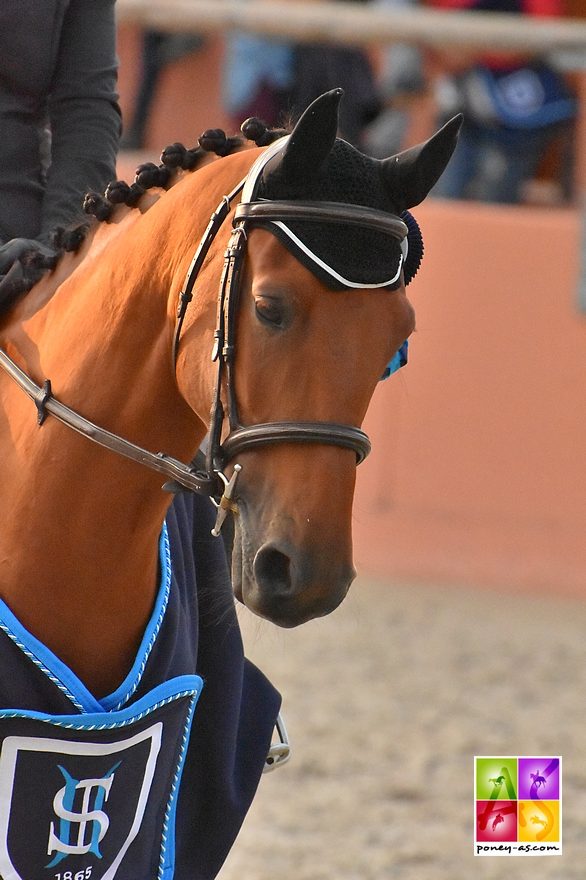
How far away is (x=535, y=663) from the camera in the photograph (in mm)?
5973

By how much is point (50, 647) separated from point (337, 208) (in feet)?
2.58

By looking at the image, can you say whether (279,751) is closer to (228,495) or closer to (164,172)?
(228,495)

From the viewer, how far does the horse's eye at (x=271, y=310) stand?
1899mm

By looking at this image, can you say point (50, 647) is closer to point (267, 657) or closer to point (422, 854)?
point (422, 854)

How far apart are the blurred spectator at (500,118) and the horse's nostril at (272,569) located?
5.63 metres

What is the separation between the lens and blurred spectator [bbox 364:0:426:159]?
290 inches

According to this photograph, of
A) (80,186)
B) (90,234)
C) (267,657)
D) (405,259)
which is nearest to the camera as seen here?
(405,259)

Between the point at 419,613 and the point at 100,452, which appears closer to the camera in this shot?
the point at 100,452

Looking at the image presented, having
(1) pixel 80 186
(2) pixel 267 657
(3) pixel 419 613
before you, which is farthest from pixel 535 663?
(1) pixel 80 186

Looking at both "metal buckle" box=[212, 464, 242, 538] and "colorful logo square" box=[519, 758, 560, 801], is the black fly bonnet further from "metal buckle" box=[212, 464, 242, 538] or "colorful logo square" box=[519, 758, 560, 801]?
"colorful logo square" box=[519, 758, 560, 801]

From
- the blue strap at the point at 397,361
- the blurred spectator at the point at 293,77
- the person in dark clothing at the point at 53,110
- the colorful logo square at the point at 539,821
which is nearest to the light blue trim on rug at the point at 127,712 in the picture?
the blue strap at the point at 397,361

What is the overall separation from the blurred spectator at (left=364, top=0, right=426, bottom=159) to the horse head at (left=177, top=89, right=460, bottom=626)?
5478mm

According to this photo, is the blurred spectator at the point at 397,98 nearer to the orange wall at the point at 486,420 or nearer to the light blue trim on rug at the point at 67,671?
the orange wall at the point at 486,420

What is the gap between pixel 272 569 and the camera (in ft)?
6.09
